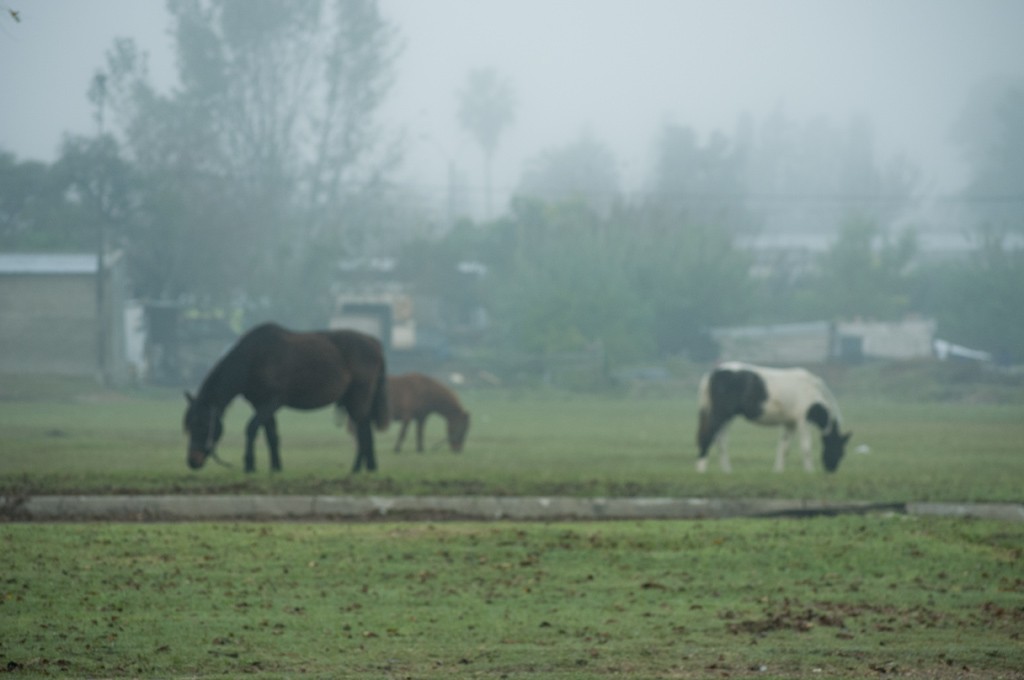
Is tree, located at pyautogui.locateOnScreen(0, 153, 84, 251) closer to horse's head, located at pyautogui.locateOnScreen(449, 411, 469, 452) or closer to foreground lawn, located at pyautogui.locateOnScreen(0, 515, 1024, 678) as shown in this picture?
horse's head, located at pyautogui.locateOnScreen(449, 411, 469, 452)

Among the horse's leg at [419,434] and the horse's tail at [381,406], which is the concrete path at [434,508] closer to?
the horse's tail at [381,406]

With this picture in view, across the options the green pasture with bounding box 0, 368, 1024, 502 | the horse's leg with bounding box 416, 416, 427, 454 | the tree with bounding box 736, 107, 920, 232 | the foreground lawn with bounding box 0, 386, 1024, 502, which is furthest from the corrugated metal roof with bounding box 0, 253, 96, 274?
the tree with bounding box 736, 107, 920, 232

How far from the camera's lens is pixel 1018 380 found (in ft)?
190

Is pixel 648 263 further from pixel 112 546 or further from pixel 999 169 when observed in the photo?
pixel 112 546

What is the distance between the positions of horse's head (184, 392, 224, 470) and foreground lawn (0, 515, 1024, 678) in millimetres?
5978

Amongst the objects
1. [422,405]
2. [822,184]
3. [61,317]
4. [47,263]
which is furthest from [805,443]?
[822,184]

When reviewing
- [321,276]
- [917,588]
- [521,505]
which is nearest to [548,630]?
[917,588]

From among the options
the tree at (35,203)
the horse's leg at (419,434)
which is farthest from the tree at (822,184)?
the horse's leg at (419,434)

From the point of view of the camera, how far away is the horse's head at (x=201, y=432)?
2059 centimetres

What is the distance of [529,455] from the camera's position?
25.9 meters

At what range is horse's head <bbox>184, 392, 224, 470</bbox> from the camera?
20.6 meters

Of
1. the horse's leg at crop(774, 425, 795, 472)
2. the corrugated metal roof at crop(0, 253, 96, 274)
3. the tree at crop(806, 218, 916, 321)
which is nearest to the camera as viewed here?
the horse's leg at crop(774, 425, 795, 472)

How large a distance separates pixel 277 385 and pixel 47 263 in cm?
3178

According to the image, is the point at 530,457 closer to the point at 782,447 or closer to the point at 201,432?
the point at 782,447
